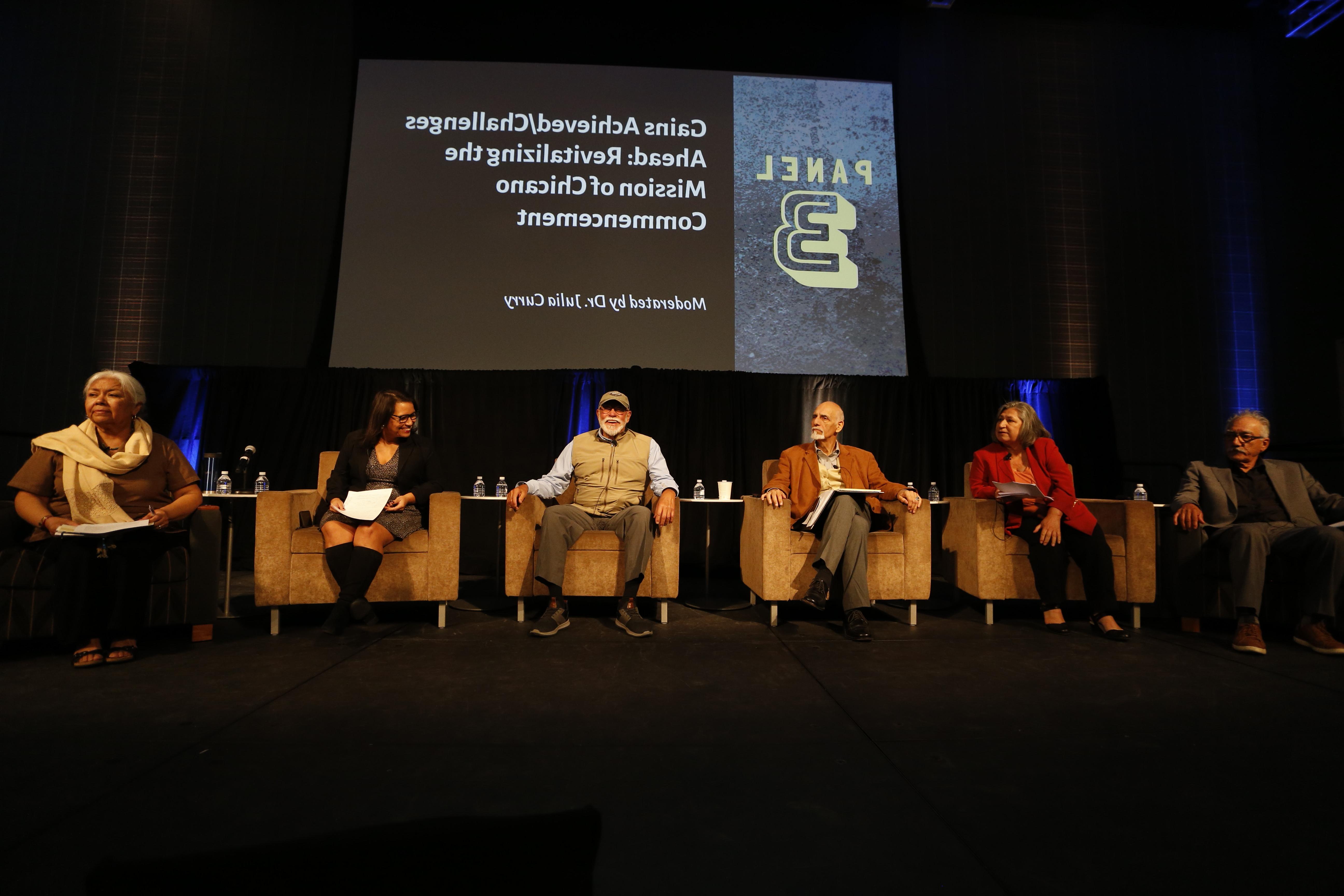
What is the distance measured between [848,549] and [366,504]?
77.3 inches

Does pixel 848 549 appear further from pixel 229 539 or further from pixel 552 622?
pixel 229 539

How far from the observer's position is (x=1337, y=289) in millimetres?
4547

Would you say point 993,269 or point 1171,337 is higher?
point 993,269

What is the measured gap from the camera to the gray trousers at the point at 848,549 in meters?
2.73

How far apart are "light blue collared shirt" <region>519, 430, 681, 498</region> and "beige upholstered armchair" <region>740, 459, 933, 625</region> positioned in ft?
1.46

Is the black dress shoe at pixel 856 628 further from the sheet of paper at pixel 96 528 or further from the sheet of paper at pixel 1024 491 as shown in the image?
the sheet of paper at pixel 96 528

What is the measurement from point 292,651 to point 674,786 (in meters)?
1.71

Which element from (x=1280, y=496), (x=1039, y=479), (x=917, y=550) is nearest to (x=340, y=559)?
(x=917, y=550)

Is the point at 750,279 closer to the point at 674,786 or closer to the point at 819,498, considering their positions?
the point at 819,498

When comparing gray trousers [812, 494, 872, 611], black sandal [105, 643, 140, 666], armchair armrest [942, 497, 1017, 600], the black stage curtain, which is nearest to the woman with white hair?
black sandal [105, 643, 140, 666]

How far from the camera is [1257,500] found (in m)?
2.80

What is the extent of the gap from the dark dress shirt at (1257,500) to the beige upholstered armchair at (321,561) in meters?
3.25

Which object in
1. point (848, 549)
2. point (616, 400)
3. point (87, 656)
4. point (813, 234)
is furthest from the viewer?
point (813, 234)

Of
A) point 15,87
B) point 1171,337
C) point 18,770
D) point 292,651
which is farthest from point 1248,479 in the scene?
point 15,87
